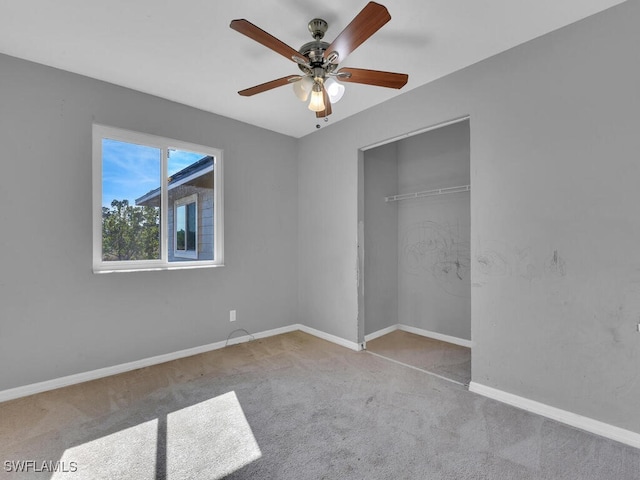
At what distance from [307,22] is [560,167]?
6.42 ft

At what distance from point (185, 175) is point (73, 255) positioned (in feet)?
4.27

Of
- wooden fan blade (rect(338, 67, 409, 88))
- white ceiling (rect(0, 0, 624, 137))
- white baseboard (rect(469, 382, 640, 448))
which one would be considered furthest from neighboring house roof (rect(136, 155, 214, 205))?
white baseboard (rect(469, 382, 640, 448))

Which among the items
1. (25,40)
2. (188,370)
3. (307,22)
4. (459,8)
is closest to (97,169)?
(25,40)

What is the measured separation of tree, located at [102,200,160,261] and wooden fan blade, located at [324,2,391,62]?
7.71 ft

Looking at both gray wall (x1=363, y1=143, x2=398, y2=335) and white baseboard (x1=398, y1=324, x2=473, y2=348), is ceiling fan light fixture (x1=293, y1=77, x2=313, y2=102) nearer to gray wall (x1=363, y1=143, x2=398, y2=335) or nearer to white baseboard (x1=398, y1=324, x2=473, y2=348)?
gray wall (x1=363, y1=143, x2=398, y2=335)

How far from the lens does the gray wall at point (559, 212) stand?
6.09ft

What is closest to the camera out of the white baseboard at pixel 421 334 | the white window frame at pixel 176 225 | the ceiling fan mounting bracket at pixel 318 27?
the ceiling fan mounting bracket at pixel 318 27

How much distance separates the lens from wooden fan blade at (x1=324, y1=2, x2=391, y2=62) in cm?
138

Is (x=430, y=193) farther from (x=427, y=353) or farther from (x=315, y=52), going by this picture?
(x=315, y=52)

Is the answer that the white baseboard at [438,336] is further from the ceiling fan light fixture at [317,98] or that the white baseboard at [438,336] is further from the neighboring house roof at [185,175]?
the neighboring house roof at [185,175]

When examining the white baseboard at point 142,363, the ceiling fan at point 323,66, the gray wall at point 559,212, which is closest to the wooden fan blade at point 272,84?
the ceiling fan at point 323,66

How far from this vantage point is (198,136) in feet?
10.9

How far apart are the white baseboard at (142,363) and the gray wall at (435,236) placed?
1.15 metres

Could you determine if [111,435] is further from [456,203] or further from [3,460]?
[456,203]
